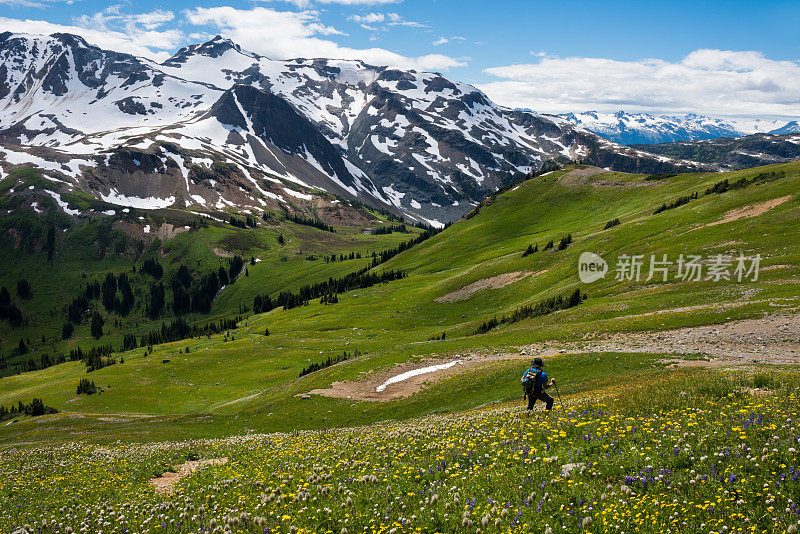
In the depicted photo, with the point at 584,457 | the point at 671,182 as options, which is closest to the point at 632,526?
the point at 584,457

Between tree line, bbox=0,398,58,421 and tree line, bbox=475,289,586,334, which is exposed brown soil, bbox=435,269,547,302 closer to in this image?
tree line, bbox=475,289,586,334

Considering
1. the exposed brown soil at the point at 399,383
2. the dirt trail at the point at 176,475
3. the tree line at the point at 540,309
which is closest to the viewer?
the dirt trail at the point at 176,475

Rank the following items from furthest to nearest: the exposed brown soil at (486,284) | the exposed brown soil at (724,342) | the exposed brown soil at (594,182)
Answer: the exposed brown soil at (594,182) < the exposed brown soil at (486,284) < the exposed brown soil at (724,342)

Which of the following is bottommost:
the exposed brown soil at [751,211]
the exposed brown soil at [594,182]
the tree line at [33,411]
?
the tree line at [33,411]

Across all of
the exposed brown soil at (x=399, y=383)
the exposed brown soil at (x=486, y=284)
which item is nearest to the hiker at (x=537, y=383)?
the exposed brown soil at (x=399, y=383)

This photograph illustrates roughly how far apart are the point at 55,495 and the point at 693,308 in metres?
55.5

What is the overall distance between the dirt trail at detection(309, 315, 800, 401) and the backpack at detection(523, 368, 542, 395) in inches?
681

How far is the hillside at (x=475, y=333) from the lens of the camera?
41938 mm

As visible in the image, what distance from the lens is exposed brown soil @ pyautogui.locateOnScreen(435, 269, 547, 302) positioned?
10070cm

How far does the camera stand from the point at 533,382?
19562mm

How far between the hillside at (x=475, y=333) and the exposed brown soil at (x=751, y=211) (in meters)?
0.41

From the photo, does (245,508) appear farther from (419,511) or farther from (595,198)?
(595,198)

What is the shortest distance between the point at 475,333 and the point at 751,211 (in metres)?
53.8

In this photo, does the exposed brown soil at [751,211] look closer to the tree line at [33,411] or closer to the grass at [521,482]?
the grass at [521,482]
